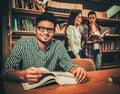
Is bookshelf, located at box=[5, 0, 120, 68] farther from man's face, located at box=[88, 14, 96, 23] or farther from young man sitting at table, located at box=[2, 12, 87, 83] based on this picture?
young man sitting at table, located at box=[2, 12, 87, 83]

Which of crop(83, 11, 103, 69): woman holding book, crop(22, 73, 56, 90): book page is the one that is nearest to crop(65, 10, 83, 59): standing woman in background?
crop(83, 11, 103, 69): woman holding book

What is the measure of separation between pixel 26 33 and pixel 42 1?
0.68 metres

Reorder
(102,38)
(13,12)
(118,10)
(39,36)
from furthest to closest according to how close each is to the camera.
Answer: (118,10) → (102,38) → (13,12) → (39,36)

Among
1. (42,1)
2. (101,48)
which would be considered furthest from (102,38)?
→ (42,1)

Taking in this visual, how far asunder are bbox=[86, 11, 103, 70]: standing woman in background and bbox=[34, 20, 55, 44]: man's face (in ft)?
5.52

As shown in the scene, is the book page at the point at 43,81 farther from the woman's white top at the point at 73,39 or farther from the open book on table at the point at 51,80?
the woman's white top at the point at 73,39

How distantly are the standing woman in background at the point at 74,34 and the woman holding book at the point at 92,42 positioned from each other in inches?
8.6

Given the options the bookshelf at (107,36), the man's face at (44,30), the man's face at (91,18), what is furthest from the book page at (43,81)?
the man's face at (91,18)

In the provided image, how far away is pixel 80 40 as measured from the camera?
3.05 meters

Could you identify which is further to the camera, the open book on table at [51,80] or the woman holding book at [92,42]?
the woman holding book at [92,42]

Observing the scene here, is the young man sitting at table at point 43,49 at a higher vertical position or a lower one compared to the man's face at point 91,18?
lower

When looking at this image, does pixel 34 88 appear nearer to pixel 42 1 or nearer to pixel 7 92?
pixel 7 92

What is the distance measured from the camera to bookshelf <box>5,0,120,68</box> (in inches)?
104

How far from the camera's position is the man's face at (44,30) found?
1660 millimetres
